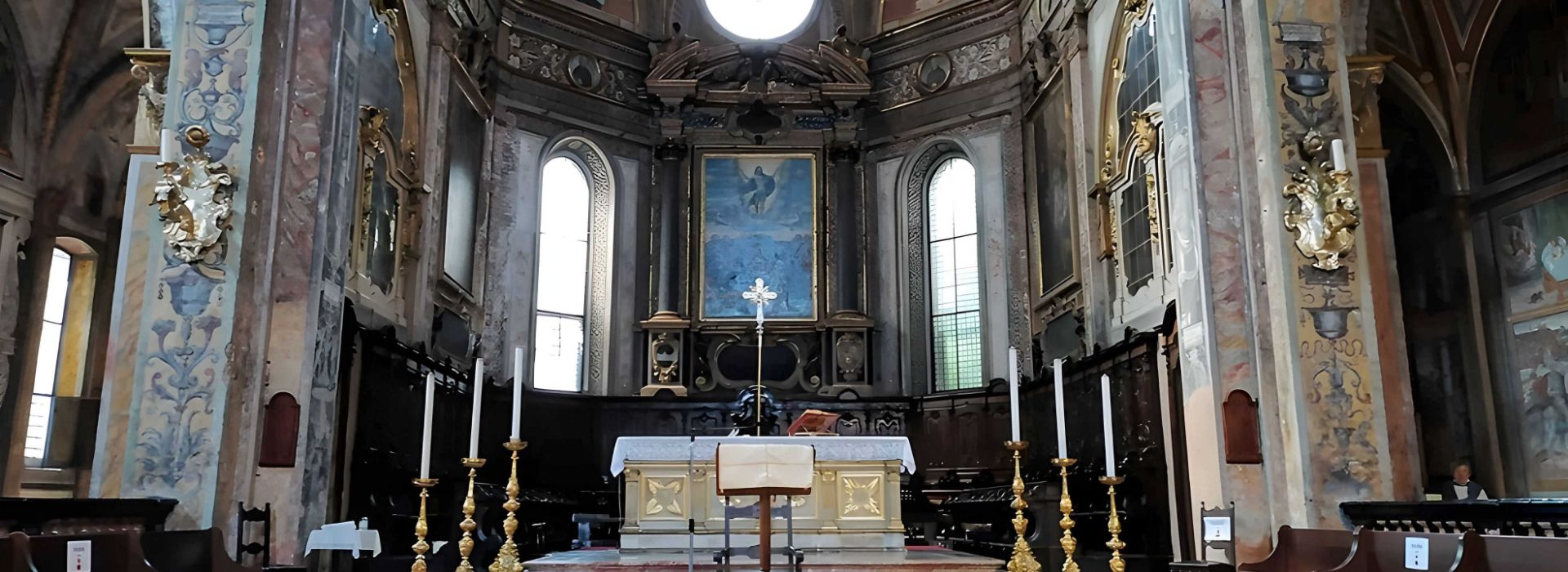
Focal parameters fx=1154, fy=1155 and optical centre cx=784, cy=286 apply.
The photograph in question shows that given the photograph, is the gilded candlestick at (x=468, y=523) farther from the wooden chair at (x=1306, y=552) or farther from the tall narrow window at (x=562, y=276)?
the tall narrow window at (x=562, y=276)

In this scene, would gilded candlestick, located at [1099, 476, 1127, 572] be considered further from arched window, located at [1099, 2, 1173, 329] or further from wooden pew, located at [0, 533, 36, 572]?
arched window, located at [1099, 2, 1173, 329]

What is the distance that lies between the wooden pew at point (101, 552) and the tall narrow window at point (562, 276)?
369 inches

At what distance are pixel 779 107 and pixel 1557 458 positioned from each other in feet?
33.1

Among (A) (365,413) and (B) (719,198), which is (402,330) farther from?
(B) (719,198)

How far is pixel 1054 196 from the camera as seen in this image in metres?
13.7

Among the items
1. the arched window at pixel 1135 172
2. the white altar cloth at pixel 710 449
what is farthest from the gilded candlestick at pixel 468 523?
the arched window at pixel 1135 172

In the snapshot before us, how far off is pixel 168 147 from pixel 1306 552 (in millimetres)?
7697

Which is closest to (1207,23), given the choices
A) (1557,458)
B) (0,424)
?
(1557,458)

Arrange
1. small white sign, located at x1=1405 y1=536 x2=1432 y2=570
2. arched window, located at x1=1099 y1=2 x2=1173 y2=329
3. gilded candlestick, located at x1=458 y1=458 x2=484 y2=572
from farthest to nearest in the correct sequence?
1. arched window, located at x1=1099 y1=2 x2=1173 y2=329
2. gilded candlestick, located at x1=458 y1=458 x2=484 y2=572
3. small white sign, located at x1=1405 y1=536 x2=1432 y2=570

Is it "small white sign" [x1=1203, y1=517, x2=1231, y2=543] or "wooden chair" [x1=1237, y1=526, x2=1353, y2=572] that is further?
"small white sign" [x1=1203, y1=517, x2=1231, y2=543]

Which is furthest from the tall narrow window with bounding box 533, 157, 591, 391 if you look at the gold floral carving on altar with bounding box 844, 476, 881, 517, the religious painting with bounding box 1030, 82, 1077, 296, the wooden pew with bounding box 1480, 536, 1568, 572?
the wooden pew with bounding box 1480, 536, 1568, 572

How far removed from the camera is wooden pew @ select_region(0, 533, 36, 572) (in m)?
4.60

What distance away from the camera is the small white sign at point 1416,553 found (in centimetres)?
552

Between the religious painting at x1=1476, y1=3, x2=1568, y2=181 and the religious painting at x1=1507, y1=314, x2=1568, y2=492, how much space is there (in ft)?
5.86
